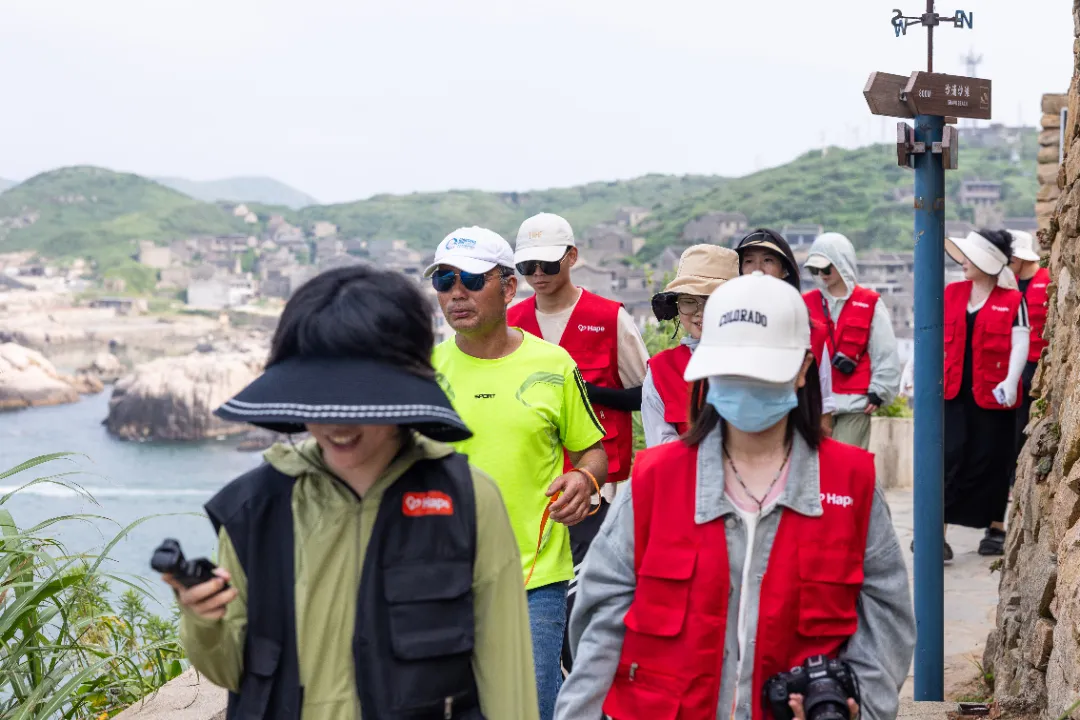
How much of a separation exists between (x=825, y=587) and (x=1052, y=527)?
2220mm

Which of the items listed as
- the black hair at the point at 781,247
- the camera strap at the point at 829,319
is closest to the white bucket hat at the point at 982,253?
the camera strap at the point at 829,319

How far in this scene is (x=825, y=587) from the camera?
104 inches

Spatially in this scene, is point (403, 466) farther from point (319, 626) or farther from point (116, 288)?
point (116, 288)

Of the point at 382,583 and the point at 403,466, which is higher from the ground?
the point at 403,466

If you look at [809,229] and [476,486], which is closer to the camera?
[476,486]

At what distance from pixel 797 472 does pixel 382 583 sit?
91 cm

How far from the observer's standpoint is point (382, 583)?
228cm

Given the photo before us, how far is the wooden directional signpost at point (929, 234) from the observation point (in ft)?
16.0

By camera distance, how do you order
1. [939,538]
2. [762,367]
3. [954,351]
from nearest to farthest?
[762,367], [939,538], [954,351]

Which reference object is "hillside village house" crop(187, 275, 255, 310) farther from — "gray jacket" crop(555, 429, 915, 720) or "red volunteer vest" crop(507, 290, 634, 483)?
"gray jacket" crop(555, 429, 915, 720)

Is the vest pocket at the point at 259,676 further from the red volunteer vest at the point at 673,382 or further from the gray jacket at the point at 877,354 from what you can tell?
the gray jacket at the point at 877,354

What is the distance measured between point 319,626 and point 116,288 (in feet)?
364

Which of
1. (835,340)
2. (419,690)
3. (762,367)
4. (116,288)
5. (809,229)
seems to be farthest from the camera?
(116,288)

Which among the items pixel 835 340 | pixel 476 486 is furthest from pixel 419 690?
pixel 835 340
